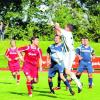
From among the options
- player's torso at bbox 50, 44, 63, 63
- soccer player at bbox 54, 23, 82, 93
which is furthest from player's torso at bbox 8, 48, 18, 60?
soccer player at bbox 54, 23, 82, 93

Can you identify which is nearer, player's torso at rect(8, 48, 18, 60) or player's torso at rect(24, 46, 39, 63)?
player's torso at rect(24, 46, 39, 63)

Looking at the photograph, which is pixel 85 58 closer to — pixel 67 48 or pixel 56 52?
pixel 56 52

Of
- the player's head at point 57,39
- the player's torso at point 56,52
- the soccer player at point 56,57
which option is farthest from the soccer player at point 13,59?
the player's head at point 57,39

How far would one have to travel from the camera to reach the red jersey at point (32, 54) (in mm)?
15227

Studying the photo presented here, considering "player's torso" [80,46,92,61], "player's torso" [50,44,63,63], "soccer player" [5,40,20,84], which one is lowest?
"soccer player" [5,40,20,84]

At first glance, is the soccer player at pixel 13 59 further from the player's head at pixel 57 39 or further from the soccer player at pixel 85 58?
the player's head at pixel 57 39

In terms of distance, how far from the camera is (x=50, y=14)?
56.2 meters

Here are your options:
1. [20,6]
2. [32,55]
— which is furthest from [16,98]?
[20,6]

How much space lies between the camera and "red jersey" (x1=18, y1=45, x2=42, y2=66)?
15227mm

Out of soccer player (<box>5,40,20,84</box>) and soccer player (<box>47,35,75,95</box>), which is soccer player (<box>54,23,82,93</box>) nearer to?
soccer player (<box>47,35,75,95</box>)

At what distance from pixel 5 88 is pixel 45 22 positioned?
1533 inches

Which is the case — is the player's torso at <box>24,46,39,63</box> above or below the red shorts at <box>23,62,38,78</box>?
above

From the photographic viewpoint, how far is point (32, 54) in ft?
50.2

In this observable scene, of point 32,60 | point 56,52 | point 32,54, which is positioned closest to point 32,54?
point 32,54
